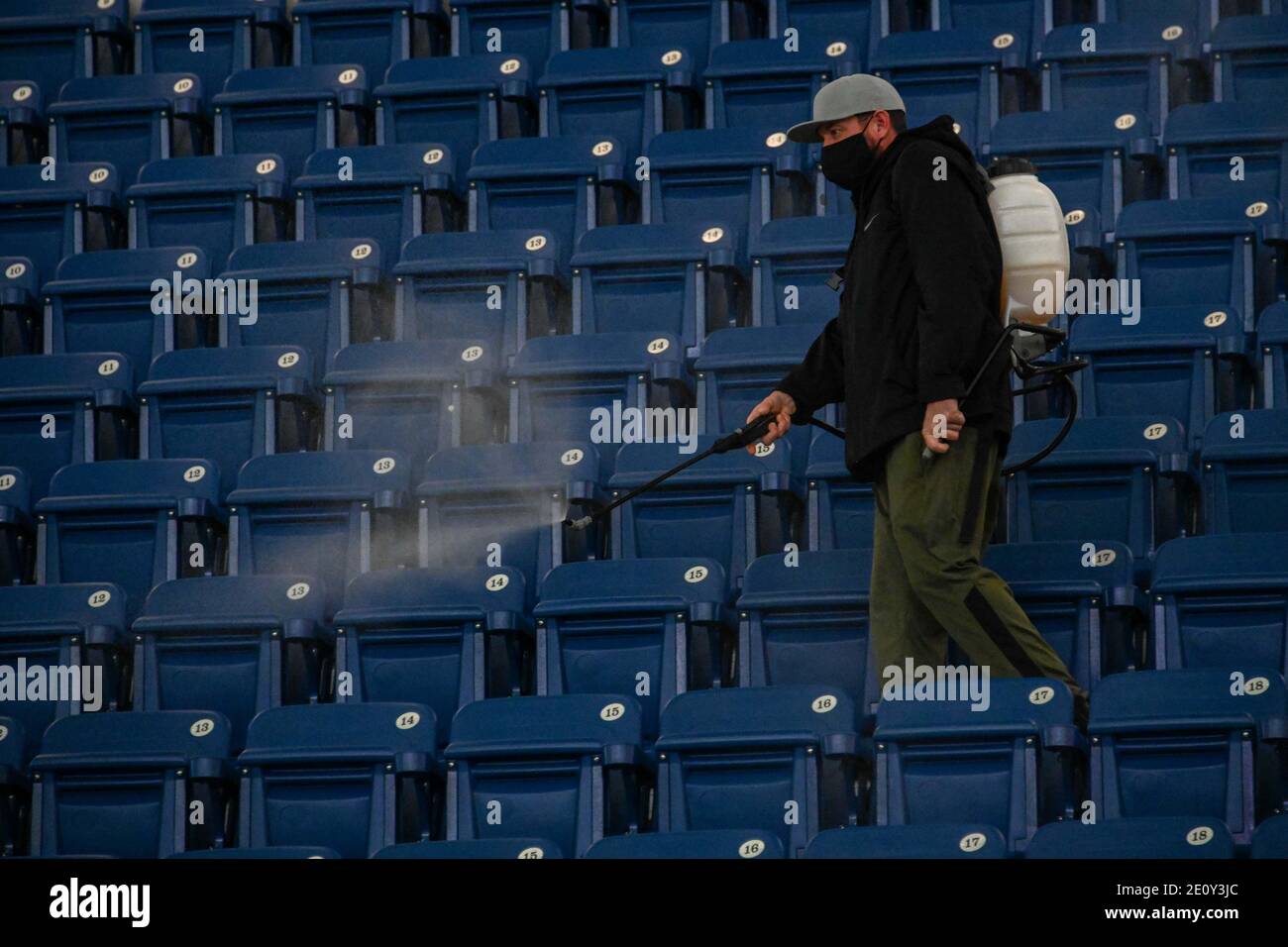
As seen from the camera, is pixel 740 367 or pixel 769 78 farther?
pixel 769 78

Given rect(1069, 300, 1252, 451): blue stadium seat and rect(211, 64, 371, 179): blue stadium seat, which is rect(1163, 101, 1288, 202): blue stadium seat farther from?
rect(211, 64, 371, 179): blue stadium seat

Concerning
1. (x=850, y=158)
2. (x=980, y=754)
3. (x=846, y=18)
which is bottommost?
(x=980, y=754)

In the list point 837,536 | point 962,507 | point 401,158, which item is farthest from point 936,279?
point 401,158

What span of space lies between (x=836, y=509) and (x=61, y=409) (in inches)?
64.2

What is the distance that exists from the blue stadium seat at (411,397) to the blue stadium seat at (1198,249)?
131 cm

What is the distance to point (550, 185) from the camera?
5.25 metres

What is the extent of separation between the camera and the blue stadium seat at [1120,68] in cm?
527

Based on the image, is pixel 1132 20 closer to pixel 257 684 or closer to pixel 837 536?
pixel 837 536

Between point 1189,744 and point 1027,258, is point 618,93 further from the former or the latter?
point 1189,744

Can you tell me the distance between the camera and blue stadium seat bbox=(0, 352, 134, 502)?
185 inches

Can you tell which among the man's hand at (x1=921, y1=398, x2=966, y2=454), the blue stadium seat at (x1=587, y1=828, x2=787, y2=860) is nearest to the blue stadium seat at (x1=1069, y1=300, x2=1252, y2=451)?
the man's hand at (x1=921, y1=398, x2=966, y2=454)

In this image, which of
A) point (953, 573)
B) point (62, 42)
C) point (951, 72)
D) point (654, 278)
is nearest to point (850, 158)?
point (953, 573)
